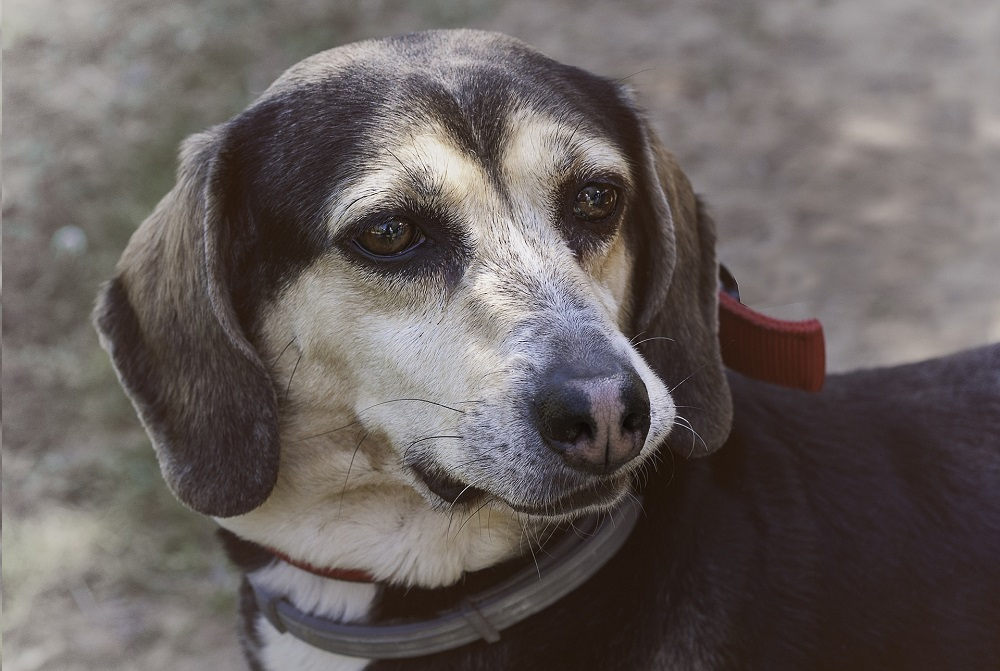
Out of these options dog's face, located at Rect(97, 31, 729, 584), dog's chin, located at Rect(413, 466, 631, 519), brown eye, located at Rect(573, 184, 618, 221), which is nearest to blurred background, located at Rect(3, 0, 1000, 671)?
dog's face, located at Rect(97, 31, 729, 584)

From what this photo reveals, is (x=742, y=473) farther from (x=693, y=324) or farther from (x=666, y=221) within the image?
(x=666, y=221)

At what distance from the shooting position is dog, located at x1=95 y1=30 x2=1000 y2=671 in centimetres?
256

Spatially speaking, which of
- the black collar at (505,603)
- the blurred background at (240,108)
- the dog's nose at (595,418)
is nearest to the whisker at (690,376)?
the black collar at (505,603)

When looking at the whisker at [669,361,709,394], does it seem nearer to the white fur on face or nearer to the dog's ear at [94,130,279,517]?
the white fur on face

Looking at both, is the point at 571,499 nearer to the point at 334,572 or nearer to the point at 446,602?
the point at 446,602

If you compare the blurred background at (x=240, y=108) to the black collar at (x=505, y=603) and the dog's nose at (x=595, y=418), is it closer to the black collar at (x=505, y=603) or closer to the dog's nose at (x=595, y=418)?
the black collar at (x=505, y=603)

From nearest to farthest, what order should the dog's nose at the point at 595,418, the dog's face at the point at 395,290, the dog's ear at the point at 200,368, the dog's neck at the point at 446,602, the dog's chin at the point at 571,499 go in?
the dog's nose at the point at 595,418 → the dog's chin at the point at 571,499 → the dog's face at the point at 395,290 → the dog's neck at the point at 446,602 → the dog's ear at the point at 200,368

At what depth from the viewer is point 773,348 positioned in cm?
288

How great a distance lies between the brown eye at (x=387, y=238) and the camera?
2625 mm

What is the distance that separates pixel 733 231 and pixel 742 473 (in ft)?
11.8

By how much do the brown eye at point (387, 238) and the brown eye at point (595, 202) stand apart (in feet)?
1.51

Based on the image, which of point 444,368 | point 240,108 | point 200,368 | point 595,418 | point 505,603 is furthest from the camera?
point 240,108

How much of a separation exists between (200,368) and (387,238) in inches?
23.9

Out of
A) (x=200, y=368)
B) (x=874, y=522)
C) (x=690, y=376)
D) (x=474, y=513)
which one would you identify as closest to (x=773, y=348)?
(x=690, y=376)
